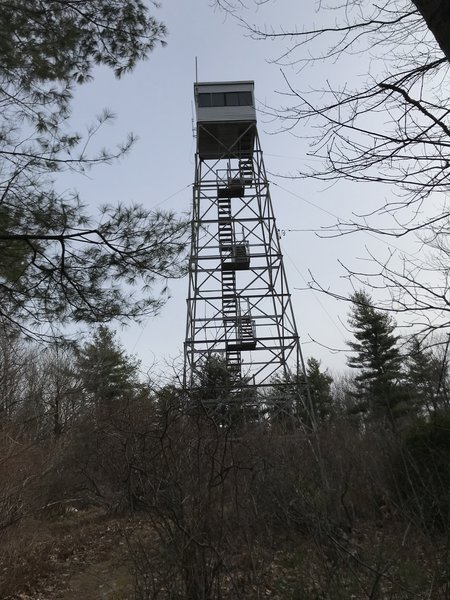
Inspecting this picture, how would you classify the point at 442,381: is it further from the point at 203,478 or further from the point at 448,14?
the point at 203,478

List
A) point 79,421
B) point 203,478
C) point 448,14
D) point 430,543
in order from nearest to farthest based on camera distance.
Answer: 1. point 448,14
2. point 430,543
3. point 203,478
4. point 79,421

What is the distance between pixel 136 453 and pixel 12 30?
4423mm

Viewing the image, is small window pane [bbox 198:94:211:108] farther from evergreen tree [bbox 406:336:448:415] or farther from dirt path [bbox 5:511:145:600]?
evergreen tree [bbox 406:336:448:415]

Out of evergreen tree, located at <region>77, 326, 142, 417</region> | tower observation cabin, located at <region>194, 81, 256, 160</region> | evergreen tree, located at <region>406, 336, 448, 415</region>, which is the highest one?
tower observation cabin, located at <region>194, 81, 256, 160</region>

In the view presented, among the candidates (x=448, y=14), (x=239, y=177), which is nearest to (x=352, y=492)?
(x=448, y=14)

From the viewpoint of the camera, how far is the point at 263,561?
4.44 metres

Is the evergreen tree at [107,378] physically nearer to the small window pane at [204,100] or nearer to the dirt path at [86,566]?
the dirt path at [86,566]

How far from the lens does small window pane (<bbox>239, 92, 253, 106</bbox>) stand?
1962 centimetres

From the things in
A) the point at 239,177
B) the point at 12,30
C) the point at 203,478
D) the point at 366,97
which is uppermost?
the point at 239,177

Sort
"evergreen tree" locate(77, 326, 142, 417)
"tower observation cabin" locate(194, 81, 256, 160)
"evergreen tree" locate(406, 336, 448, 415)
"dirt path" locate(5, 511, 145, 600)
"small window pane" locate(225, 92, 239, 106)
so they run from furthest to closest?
"small window pane" locate(225, 92, 239, 106) < "tower observation cabin" locate(194, 81, 256, 160) < "evergreen tree" locate(77, 326, 142, 417) < "dirt path" locate(5, 511, 145, 600) < "evergreen tree" locate(406, 336, 448, 415)

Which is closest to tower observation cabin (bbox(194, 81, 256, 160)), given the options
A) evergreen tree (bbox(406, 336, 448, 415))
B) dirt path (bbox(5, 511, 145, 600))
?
dirt path (bbox(5, 511, 145, 600))

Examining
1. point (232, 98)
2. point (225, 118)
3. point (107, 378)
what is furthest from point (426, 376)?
point (107, 378)

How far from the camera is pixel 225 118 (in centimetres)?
1923

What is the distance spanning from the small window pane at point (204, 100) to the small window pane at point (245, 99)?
1189 mm
